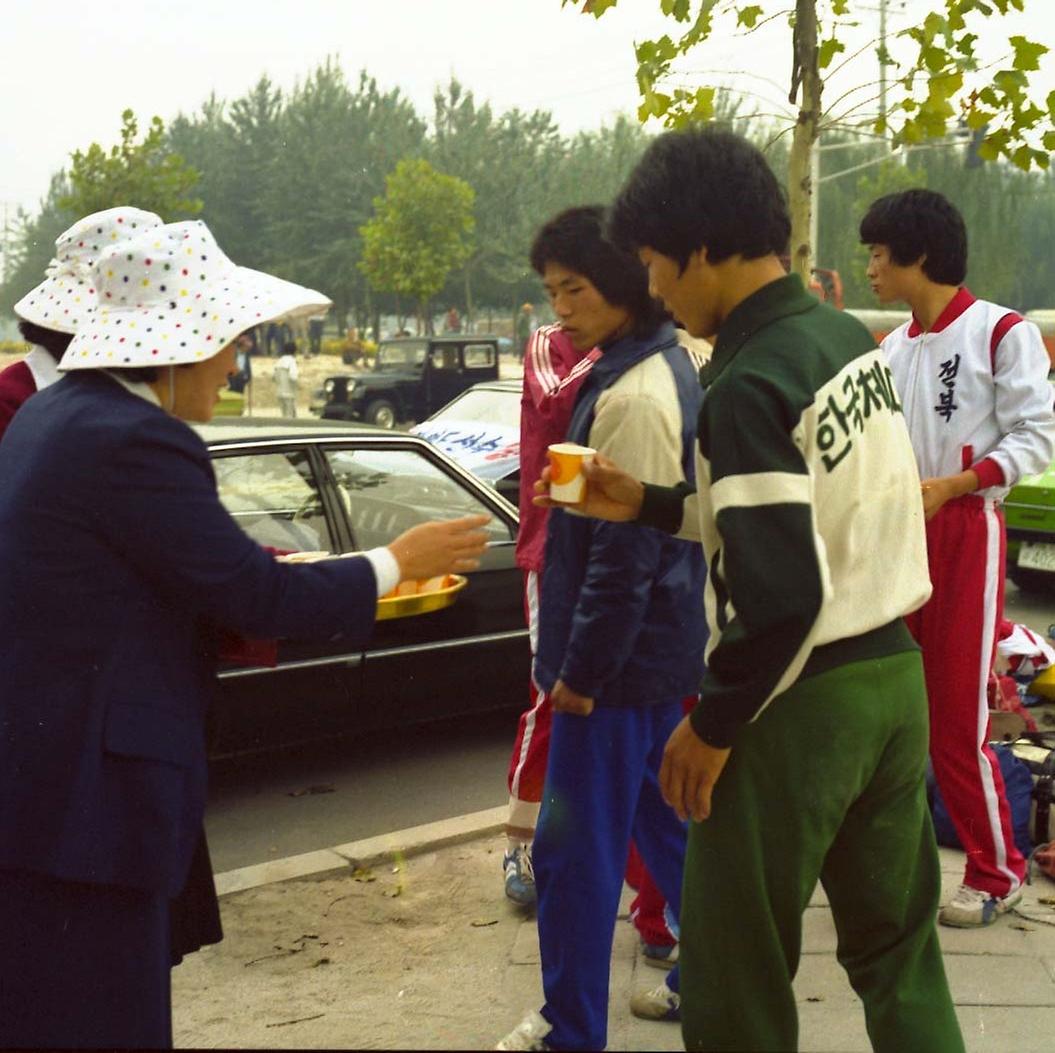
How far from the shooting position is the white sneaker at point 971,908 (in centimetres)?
427

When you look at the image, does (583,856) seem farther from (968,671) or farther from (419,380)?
(419,380)

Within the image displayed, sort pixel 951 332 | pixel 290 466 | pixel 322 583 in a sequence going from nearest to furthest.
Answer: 1. pixel 322 583
2. pixel 951 332
3. pixel 290 466

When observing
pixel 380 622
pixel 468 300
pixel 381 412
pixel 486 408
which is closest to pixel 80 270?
pixel 380 622

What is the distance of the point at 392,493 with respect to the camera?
607cm

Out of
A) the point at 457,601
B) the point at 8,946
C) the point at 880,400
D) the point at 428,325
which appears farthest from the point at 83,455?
the point at 428,325

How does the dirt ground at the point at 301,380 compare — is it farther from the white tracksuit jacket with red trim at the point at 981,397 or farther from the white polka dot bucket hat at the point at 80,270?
the white polka dot bucket hat at the point at 80,270

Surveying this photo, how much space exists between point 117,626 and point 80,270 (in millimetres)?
831

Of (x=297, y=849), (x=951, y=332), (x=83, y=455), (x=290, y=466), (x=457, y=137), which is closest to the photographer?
(x=83, y=455)

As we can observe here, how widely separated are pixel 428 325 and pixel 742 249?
6288 centimetres

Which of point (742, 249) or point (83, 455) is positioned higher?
point (742, 249)

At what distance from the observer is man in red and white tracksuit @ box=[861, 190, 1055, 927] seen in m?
4.16

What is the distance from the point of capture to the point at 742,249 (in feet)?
8.30

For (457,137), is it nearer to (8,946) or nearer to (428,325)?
(428,325)

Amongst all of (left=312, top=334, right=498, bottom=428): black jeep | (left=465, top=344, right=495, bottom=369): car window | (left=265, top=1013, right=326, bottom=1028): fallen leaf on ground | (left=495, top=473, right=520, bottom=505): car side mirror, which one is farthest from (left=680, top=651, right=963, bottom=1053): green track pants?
(left=465, top=344, right=495, bottom=369): car window
